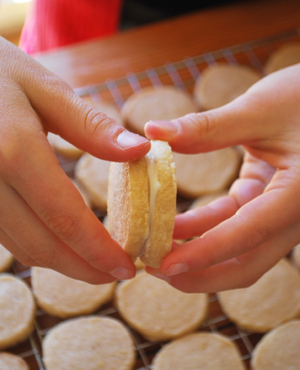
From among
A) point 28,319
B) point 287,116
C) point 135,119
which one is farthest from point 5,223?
point 135,119

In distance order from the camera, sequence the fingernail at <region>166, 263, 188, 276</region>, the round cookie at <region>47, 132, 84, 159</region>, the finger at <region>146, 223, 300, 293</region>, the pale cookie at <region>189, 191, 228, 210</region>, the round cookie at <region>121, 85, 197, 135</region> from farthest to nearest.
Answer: the round cookie at <region>121, 85, 197, 135</region>
the round cookie at <region>47, 132, 84, 159</region>
the pale cookie at <region>189, 191, 228, 210</region>
the finger at <region>146, 223, 300, 293</region>
the fingernail at <region>166, 263, 188, 276</region>

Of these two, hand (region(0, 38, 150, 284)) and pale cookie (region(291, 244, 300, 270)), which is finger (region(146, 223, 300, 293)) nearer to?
hand (region(0, 38, 150, 284))

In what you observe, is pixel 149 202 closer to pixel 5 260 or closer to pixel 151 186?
pixel 151 186

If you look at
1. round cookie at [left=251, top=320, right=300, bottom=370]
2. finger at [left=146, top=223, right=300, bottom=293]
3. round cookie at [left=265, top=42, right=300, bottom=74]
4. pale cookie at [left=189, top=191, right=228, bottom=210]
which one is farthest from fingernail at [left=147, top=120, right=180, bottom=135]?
round cookie at [left=265, top=42, right=300, bottom=74]

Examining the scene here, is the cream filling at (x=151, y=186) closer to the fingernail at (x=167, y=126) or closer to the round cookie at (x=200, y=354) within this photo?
the fingernail at (x=167, y=126)

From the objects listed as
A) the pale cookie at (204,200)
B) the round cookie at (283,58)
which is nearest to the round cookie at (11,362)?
the pale cookie at (204,200)
